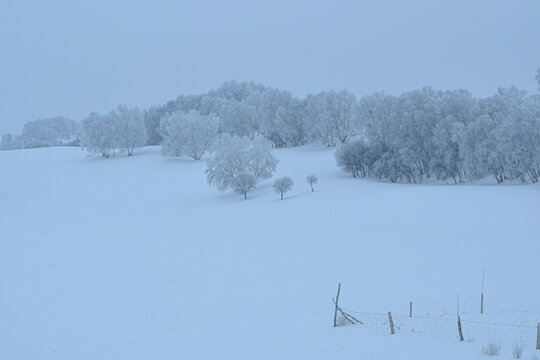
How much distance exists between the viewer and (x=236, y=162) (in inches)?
1815

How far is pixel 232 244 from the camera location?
86.1 feet

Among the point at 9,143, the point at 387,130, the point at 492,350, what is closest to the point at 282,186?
the point at 387,130

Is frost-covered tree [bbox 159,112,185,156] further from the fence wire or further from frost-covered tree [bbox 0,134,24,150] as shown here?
frost-covered tree [bbox 0,134,24,150]

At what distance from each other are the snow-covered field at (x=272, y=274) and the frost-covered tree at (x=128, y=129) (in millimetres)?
30412

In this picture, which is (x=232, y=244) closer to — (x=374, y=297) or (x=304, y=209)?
(x=304, y=209)

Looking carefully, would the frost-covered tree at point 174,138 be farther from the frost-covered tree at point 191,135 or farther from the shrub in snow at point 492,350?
the shrub in snow at point 492,350

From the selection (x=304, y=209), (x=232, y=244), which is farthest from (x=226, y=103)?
(x=232, y=244)

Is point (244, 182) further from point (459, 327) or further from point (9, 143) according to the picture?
point (9, 143)

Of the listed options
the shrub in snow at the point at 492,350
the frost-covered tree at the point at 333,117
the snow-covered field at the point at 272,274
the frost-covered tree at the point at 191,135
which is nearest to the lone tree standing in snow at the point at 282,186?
the snow-covered field at the point at 272,274

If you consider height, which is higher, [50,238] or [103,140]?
[103,140]

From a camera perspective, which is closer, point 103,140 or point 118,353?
point 118,353

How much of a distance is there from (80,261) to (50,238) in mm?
8596

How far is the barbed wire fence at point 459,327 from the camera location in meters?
10.6

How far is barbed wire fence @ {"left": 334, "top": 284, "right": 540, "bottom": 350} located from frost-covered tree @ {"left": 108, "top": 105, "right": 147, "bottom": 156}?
63.0 metres
